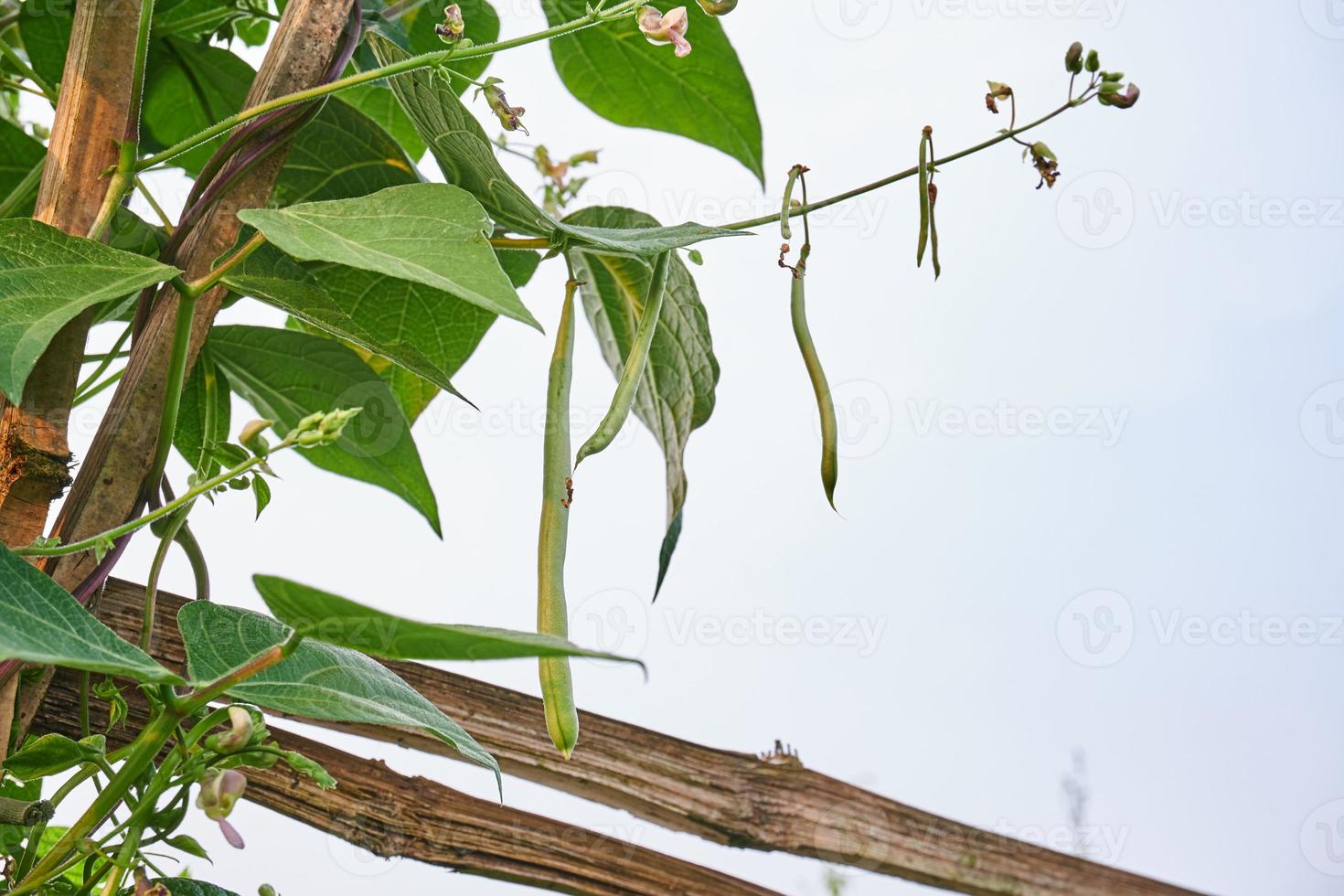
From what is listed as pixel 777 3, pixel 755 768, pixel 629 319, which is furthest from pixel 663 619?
pixel 777 3

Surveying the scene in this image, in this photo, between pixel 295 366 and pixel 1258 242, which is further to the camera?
pixel 1258 242

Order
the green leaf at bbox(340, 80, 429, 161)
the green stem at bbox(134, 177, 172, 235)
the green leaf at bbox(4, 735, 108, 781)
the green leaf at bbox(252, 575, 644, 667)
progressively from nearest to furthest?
the green leaf at bbox(252, 575, 644, 667) → the green leaf at bbox(4, 735, 108, 781) → the green stem at bbox(134, 177, 172, 235) → the green leaf at bbox(340, 80, 429, 161)

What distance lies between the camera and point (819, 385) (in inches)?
13.2

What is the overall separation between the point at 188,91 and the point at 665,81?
0.21 meters

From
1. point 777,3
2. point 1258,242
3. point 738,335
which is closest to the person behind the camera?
point 777,3

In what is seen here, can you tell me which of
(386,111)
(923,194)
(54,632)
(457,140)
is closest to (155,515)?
(54,632)

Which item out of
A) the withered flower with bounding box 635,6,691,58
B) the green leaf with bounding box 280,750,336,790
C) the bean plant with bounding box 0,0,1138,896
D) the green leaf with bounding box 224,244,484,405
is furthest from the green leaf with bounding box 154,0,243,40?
the green leaf with bounding box 280,750,336,790

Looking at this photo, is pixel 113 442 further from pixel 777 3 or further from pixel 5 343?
pixel 777 3

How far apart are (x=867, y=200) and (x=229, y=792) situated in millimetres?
474

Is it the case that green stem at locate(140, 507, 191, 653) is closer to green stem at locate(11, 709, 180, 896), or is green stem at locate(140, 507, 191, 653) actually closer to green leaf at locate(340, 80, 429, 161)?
green stem at locate(11, 709, 180, 896)

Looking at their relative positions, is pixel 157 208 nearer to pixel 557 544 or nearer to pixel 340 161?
pixel 340 161

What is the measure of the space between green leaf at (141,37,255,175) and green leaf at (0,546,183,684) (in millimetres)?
260

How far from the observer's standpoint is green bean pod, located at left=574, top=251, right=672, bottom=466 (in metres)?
0.29

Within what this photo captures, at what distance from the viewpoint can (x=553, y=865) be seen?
17.1 inches
